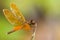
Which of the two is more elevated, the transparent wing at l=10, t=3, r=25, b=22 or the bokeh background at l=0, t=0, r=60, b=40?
the transparent wing at l=10, t=3, r=25, b=22

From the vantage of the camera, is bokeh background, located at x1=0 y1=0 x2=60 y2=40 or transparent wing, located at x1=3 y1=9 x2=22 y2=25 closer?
transparent wing, located at x1=3 y1=9 x2=22 y2=25

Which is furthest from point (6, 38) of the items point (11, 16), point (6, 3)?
point (6, 3)

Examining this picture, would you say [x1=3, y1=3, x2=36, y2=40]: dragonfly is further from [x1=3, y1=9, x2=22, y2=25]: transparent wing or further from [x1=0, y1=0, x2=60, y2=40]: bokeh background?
[x1=0, y1=0, x2=60, y2=40]: bokeh background

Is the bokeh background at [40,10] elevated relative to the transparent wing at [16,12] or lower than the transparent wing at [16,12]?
lower

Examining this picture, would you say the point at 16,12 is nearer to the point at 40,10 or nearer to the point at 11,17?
the point at 11,17

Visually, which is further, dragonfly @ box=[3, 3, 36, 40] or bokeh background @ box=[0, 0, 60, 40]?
bokeh background @ box=[0, 0, 60, 40]

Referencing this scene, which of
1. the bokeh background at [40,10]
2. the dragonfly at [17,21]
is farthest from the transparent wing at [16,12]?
the bokeh background at [40,10]

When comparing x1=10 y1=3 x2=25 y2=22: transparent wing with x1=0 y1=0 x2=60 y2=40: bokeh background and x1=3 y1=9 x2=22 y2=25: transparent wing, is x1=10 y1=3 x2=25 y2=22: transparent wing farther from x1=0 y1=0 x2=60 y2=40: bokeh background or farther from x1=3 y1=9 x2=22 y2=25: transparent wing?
x1=0 y1=0 x2=60 y2=40: bokeh background

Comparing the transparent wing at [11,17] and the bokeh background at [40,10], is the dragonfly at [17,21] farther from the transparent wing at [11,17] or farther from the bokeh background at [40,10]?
the bokeh background at [40,10]

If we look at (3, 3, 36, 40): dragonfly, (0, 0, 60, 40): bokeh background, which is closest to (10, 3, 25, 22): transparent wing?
(3, 3, 36, 40): dragonfly

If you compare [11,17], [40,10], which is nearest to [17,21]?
[11,17]

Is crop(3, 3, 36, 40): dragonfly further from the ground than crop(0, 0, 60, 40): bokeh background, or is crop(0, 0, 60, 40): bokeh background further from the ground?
crop(3, 3, 36, 40): dragonfly
